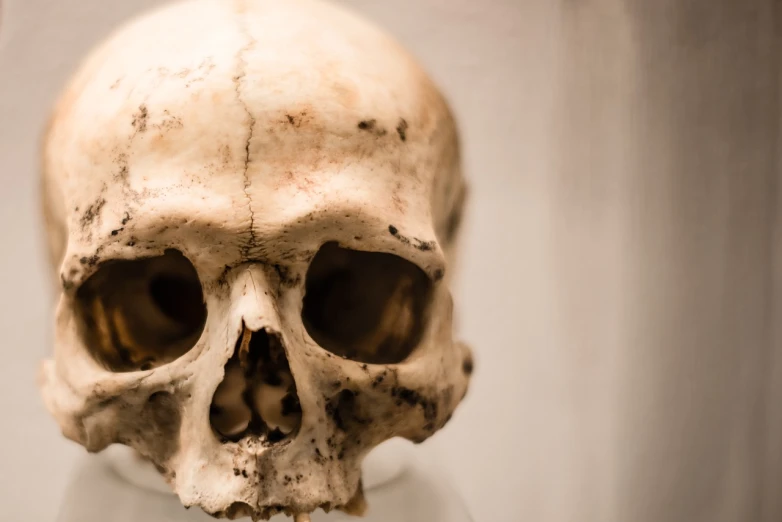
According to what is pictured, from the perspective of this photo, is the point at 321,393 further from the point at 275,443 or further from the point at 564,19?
the point at 564,19

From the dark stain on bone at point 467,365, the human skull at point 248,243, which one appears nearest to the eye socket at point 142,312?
the human skull at point 248,243

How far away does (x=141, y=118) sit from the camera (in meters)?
0.82

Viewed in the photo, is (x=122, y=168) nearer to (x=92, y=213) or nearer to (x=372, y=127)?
(x=92, y=213)

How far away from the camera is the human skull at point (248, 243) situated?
31.5 inches

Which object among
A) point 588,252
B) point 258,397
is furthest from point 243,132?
point 588,252

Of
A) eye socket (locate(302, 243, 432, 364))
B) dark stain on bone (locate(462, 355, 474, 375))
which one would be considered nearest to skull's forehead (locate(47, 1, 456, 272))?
eye socket (locate(302, 243, 432, 364))

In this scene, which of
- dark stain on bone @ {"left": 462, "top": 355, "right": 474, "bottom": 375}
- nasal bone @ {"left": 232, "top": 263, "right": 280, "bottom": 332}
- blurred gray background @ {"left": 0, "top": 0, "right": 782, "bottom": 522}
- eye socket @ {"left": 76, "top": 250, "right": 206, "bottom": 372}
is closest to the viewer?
nasal bone @ {"left": 232, "top": 263, "right": 280, "bottom": 332}

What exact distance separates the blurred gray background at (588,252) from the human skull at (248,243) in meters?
0.36

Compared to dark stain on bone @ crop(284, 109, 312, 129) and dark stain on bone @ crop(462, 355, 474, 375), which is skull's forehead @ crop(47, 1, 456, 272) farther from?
dark stain on bone @ crop(462, 355, 474, 375)

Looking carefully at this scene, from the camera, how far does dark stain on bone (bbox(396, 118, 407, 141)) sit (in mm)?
875

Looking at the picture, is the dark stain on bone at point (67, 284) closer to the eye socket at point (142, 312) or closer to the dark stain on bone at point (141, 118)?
the eye socket at point (142, 312)

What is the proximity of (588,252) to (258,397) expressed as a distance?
700mm

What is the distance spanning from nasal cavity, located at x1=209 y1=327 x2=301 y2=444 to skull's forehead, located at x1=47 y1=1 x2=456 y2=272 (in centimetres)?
13

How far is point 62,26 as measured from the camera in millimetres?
1258
